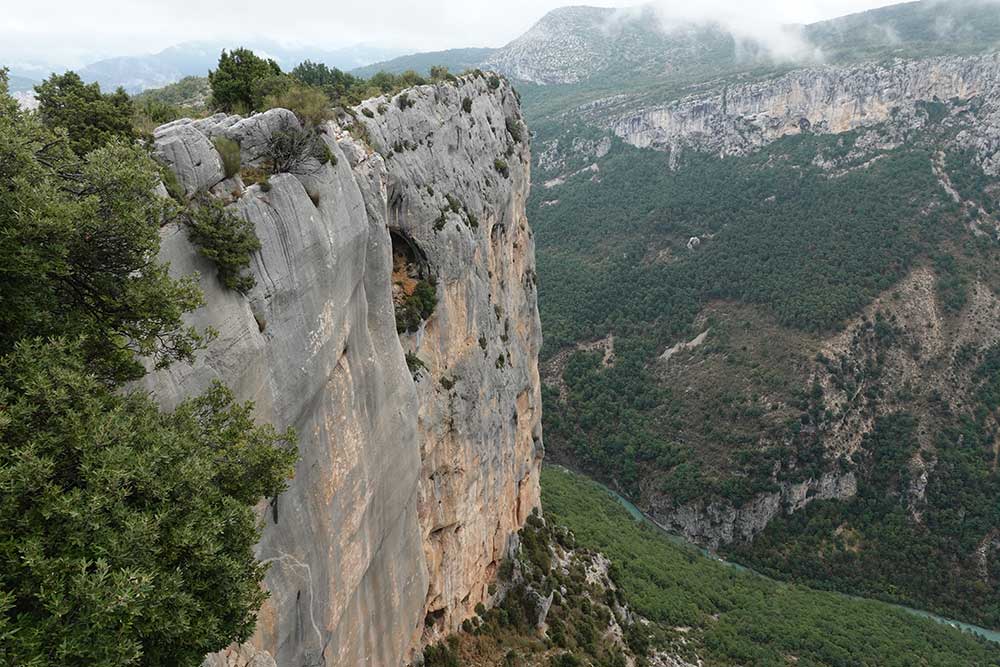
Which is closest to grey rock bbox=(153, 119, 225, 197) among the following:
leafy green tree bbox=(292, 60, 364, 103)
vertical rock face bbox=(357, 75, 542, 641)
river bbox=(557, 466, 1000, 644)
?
vertical rock face bbox=(357, 75, 542, 641)

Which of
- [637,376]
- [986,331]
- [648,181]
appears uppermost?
[648,181]

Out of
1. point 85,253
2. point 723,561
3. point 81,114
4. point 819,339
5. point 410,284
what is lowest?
point 723,561

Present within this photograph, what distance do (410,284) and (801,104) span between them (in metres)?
158

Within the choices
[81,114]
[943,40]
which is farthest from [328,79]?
[943,40]

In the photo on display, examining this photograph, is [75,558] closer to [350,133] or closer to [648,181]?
[350,133]

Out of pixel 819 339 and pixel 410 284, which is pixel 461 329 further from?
→ pixel 819 339

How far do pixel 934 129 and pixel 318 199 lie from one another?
147 meters

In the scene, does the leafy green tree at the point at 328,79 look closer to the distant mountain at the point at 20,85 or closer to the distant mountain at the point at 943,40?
the distant mountain at the point at 20,85

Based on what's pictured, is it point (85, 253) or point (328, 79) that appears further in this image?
point (328, 79)

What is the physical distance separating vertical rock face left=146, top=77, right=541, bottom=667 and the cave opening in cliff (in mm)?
205

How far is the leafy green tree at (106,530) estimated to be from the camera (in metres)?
5.88

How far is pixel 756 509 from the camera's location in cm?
8075

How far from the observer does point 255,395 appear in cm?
1253

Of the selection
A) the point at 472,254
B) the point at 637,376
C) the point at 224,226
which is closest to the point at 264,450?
the point at 224,226
